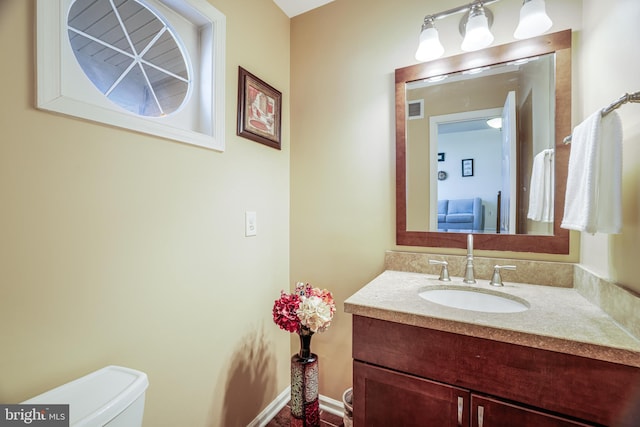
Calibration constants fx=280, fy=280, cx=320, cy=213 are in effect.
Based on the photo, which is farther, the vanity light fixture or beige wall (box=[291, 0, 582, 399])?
beige wall (box=[291, 0, 582, 399])

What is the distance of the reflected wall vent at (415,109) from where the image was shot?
1486mm

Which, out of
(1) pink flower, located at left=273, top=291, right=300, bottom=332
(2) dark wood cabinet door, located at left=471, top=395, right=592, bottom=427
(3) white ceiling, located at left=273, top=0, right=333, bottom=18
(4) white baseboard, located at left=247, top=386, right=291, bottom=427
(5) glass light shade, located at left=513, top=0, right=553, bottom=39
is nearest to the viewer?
(2) dark wood cabinet door, located at left=471, top=395, right=592, bottom=427

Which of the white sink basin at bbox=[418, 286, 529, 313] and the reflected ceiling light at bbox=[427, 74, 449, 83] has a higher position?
the reflected ceiling light at bbox=[427, 74, 449, 83]

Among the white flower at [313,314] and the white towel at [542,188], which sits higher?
the white towel at [542,188]

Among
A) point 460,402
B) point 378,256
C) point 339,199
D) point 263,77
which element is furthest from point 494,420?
point 263,77

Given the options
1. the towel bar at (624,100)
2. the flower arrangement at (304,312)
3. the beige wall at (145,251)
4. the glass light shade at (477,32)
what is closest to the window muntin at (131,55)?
the beige wall at (145,251)

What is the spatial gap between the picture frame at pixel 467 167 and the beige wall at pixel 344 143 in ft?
1.13

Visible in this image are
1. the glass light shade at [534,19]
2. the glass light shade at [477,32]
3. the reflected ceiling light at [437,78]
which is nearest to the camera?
the glass light shade at [534,19]

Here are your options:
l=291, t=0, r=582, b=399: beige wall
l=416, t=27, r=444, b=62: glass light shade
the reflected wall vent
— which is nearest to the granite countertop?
l=291, t=0, r=582, b=399: beige wall

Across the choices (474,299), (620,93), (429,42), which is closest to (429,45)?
(429,42)

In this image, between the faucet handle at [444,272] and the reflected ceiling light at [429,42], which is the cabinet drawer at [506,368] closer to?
the faucet handle at [444,272]

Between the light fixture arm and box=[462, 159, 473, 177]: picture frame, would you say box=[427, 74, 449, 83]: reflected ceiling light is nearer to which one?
the light fixture arm

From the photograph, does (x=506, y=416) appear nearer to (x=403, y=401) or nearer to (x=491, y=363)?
(x=491, y=363)

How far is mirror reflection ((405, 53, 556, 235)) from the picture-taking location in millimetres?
1260
